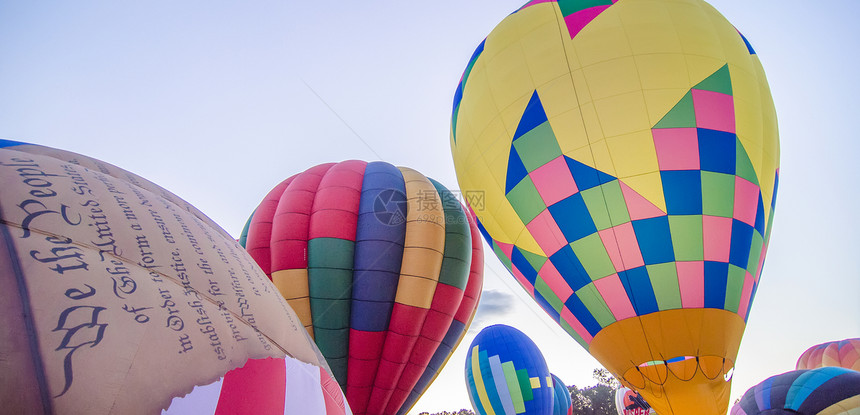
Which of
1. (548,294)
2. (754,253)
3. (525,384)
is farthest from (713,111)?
(525,384)

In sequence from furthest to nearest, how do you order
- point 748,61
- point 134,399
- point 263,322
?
point 748,61 → point 263,322 → point 134,399

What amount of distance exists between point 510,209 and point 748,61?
3.59 metres

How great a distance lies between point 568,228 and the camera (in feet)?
16.0

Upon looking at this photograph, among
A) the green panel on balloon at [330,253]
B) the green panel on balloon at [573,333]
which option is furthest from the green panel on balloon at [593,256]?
the green panel on balloon at [330,253]

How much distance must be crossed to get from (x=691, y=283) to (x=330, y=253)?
4807mm

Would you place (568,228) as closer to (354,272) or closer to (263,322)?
(354,272)

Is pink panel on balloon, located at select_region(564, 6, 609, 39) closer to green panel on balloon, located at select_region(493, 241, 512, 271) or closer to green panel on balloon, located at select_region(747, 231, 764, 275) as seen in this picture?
green panel on balloon, located at select_region(493, 241, 512, 271)

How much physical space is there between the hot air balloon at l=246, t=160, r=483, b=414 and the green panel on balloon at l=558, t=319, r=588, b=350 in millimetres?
1862

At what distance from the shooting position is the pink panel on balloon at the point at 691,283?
14.4ft

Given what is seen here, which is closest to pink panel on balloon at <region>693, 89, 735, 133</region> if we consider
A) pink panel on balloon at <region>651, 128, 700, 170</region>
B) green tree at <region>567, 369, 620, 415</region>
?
pink panel on balloon at <region>651, 128, 700, 170</region>

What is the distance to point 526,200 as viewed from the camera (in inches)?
207

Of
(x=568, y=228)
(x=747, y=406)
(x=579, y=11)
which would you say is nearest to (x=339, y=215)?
(x=568, y=228)

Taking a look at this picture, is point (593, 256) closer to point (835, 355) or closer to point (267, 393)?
point (267, 393)

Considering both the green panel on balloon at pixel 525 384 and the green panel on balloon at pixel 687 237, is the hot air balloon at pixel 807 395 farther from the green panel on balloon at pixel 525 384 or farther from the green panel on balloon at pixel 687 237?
the green panel on balloon at pixel 525 384
